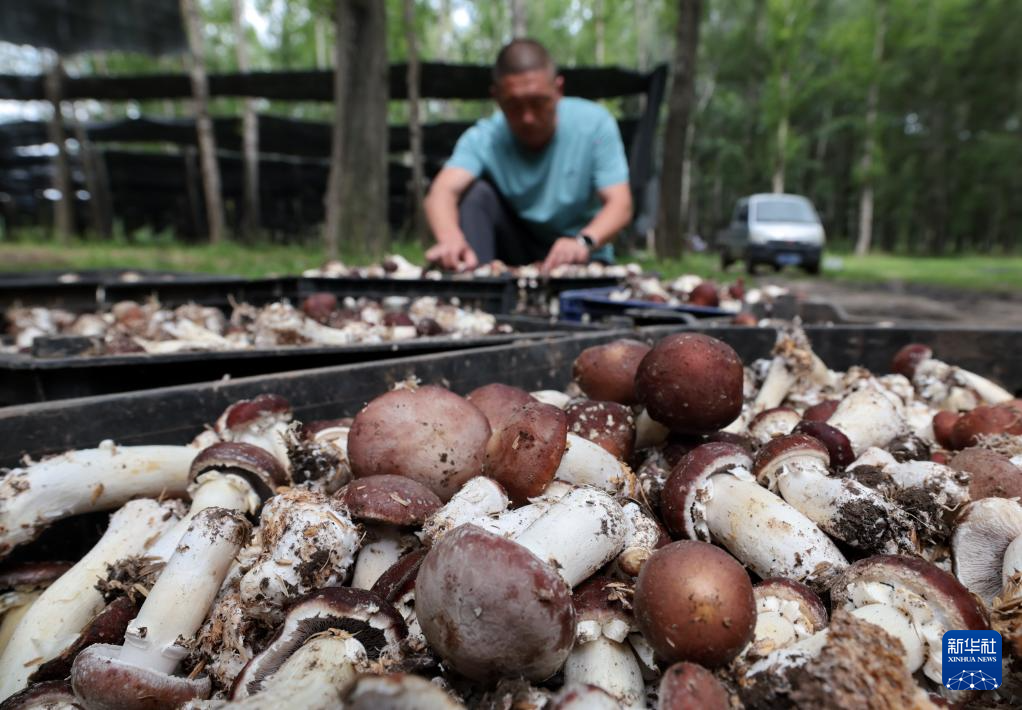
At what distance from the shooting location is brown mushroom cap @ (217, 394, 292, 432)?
69.2 inches

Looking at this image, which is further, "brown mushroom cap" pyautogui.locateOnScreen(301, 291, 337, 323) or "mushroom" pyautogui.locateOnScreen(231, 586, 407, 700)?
"brown mushroom cap" pyautogui.locateOnScreen(301, 291, 337, 323)

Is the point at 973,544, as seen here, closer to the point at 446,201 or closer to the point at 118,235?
the point at 446,201

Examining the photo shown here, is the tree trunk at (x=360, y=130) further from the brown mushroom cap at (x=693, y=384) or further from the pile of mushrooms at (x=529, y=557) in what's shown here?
the brown mushroom cap at (x=693, y=384)

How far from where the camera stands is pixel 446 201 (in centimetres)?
616

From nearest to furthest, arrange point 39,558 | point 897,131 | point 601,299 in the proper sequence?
point 39,558 < point 601,299 < point 897,131

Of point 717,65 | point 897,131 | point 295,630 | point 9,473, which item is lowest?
point 295,630

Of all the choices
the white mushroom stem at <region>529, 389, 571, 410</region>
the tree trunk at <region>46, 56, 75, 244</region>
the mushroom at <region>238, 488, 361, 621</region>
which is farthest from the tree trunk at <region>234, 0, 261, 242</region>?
the mushroom at <region>238, 488, 361, 621</region>

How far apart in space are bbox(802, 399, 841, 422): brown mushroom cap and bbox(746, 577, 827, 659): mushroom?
879 mm

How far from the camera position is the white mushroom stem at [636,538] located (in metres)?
1.30

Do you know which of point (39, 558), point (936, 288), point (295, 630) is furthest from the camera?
point (936, 288)

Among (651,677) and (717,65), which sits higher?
(717,65)

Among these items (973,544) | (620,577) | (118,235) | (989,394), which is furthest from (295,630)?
(118,235)

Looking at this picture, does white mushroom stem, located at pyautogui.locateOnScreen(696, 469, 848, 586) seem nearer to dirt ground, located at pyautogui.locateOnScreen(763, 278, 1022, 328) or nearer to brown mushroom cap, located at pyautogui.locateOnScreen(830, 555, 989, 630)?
brown mushroom cap, located at pyautogui.locateOnScreen(830, 555, 989, 630)

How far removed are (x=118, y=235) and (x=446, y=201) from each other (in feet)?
57.1
